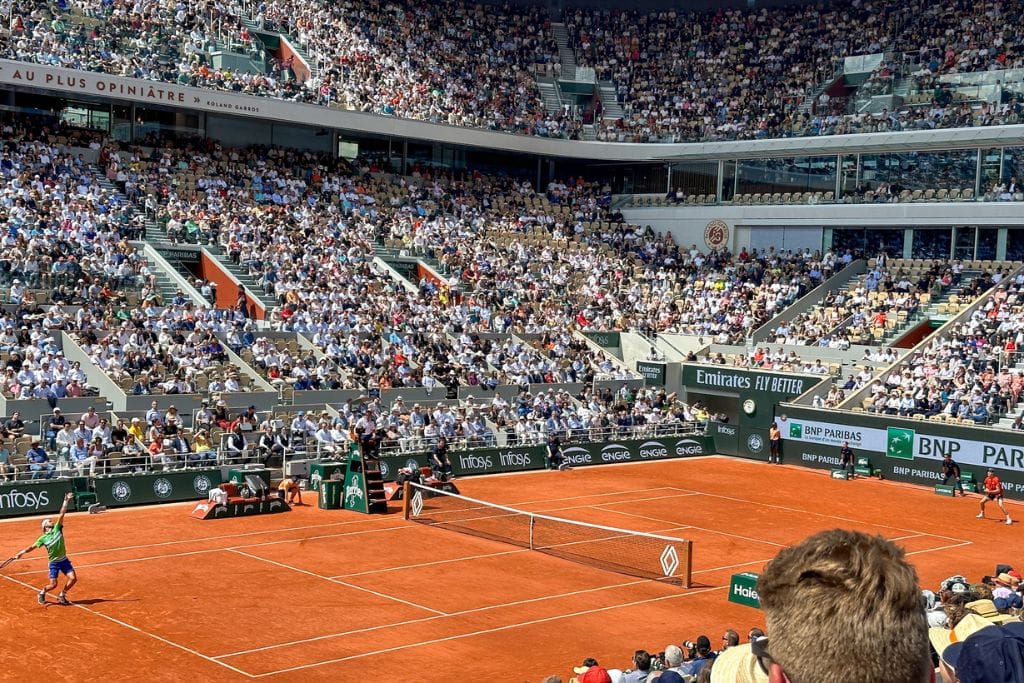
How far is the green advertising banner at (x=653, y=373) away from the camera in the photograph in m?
48.5

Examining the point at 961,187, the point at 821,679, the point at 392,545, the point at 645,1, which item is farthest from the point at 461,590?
the point at 645,1

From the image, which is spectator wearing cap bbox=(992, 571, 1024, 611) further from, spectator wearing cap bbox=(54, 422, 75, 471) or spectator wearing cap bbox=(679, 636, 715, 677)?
spectator wearing cap bbox=(54, 422, 75, 471)

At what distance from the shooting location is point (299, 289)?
1727 inches

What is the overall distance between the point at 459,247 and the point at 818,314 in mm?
16620

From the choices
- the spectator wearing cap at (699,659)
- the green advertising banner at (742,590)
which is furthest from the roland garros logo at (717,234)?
the spectator wearing cap at (699,659)

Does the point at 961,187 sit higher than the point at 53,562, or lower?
higher

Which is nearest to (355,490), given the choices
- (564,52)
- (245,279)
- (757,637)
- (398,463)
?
(398,463)

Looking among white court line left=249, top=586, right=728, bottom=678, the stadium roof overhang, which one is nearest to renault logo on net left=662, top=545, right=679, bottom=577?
white court line left=249, top=586, right=728, bottom=678

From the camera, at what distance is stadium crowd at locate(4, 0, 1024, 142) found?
50.9 m

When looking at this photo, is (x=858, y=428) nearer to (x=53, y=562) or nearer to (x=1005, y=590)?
(x=1005, y=590)

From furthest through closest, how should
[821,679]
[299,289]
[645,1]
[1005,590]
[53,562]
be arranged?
[645,1], [299,289], [53,562], [1005,590], [821,679]

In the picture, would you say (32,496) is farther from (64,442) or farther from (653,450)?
(653,450)

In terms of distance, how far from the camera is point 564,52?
2694 inches

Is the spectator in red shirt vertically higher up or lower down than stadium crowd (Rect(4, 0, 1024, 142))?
lower down
